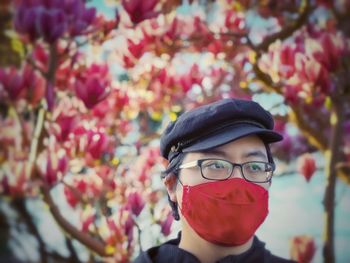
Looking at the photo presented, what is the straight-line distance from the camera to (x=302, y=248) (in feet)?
5.16

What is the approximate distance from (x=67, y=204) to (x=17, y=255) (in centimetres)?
65

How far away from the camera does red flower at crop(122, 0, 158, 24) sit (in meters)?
1.38

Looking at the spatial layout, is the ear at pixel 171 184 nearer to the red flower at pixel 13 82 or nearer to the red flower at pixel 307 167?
the red flower at pixel 13 82

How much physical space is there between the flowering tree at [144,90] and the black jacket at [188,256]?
1.32 ft

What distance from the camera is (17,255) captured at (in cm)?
217

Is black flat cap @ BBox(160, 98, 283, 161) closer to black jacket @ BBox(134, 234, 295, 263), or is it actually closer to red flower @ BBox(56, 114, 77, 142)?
black jacket @ BBox(134, 234, 295, 263)

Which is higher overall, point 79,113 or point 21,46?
point 21,46

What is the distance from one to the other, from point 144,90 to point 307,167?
0.69m

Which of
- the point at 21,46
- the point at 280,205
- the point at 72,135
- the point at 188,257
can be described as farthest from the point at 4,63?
the point at 188,257

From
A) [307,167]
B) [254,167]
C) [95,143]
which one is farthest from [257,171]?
[307,167]

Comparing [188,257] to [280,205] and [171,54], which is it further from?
[171,54]

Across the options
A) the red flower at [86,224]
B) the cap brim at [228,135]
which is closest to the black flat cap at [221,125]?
the cap brim at [228,135]

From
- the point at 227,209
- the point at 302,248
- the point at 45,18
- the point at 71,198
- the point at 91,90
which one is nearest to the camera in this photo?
the point at 227,209

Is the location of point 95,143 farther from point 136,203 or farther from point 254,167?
point 254,167
